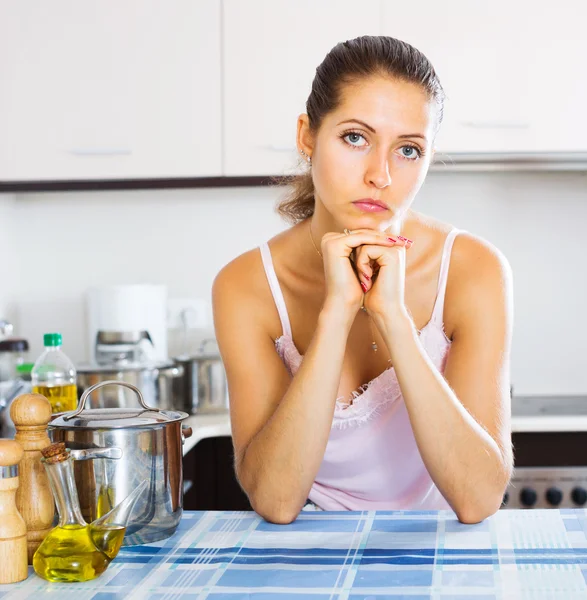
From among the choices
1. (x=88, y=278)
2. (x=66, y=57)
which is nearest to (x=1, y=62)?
(x=66, y=57)

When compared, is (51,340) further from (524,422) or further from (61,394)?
(524,422)

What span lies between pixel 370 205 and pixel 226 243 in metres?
1.46

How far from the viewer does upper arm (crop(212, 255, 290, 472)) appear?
4.45 feet

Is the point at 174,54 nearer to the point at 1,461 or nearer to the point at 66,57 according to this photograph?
the point at 66,57

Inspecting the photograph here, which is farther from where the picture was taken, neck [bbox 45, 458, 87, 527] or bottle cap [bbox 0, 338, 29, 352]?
bottle cap [bbox 0, 338, 29, 352]

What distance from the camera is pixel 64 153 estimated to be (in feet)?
8.03

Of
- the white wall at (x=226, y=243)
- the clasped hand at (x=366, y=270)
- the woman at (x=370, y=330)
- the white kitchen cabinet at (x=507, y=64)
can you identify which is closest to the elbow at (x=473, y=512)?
the woman at (x=370, y=330)

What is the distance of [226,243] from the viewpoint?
2717mm

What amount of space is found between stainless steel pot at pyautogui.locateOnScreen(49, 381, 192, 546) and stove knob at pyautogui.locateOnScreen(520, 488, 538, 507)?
1.43 metres

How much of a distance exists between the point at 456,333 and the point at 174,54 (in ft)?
4.51

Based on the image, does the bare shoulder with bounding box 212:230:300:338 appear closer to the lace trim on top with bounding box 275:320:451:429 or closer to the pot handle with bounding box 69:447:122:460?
the lace trim on top with bounding box 275:320:451:429

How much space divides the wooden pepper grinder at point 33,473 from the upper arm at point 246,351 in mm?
387

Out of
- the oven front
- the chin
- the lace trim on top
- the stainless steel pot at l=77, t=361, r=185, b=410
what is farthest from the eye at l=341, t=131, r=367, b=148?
the oven front

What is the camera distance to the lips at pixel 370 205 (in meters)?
1.29
